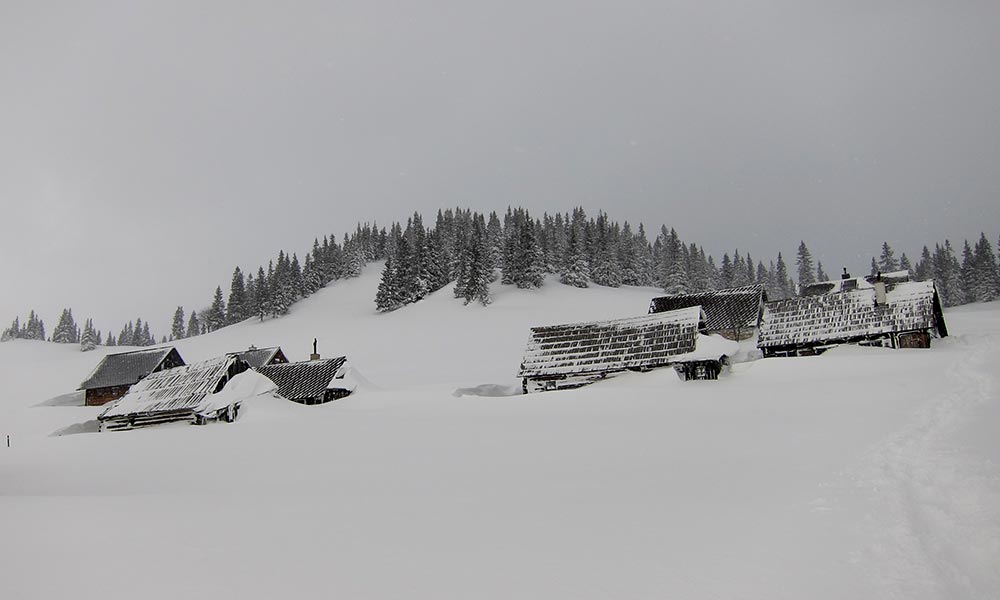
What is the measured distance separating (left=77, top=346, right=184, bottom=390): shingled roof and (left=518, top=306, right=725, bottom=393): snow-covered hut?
128 feet

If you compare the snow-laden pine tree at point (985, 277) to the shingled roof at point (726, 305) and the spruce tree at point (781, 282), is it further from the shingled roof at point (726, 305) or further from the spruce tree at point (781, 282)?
the shingled roof at point (726, 305)

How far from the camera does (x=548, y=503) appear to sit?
25.0 ft

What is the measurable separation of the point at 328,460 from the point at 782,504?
893cm

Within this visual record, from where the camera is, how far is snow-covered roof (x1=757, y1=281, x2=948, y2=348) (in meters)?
30.9

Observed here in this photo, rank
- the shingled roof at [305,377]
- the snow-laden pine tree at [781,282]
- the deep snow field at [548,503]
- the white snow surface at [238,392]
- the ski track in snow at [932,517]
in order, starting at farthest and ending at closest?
1. the snow-laden pine tree at [781,282]
2. the shingled roof at [305,377]
3. the white snow surface at [238,392]
4. the deep snow field at [548,503]
5. the ski track in snow at [932,517]

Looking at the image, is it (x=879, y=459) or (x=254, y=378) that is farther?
(x=254, y=378)

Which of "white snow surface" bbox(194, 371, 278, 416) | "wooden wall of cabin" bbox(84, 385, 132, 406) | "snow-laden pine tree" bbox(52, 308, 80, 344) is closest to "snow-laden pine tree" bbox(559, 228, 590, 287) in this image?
"wooden wall of cabin" bbox(84, 385, 132, 406)

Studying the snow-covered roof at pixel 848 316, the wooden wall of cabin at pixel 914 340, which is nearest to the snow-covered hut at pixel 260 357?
the snow-covered roof at pixel 848 316

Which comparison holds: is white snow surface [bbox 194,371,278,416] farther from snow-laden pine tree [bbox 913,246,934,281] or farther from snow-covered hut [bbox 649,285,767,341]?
snow-laden pine tree [bbox 913,246,934,281]

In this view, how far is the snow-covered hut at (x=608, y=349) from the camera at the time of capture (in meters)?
26.5

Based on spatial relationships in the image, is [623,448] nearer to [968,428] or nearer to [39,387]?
[968,428]

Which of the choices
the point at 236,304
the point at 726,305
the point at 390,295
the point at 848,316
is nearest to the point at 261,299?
the point at 236,304

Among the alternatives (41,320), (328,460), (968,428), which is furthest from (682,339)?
(41,320)

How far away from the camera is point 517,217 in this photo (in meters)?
127
